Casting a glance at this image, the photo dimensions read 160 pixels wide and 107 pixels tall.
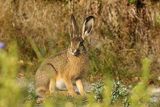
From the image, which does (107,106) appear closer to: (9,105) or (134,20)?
(9,105)

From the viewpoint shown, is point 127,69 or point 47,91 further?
point 127,69

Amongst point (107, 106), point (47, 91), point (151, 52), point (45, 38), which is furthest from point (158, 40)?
point (107, 106)

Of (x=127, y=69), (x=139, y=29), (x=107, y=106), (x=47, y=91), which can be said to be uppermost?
(x=139, y=29)

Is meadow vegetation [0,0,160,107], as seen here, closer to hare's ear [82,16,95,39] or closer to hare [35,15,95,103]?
hare [35,15,95,103]

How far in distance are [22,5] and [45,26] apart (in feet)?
1.99

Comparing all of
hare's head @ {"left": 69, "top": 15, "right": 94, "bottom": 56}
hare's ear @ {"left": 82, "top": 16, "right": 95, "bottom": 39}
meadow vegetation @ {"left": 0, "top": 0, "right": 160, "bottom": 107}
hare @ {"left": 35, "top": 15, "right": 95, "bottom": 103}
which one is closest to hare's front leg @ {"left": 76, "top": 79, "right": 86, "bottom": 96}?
hare @ {"left": 35, "top": 15, "right": 95, "bottom": 103}

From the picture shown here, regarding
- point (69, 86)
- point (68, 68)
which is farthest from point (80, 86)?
point (68, 68)

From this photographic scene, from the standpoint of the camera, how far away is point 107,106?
3100 millimetres

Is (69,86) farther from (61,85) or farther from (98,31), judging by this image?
(98,31)

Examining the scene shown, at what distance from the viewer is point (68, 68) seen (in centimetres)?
1023

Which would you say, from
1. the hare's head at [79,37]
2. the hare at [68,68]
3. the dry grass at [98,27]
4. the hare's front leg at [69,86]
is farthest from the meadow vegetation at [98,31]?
the hare's front leg at [69,86]

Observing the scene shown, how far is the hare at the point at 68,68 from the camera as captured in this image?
9758 mm

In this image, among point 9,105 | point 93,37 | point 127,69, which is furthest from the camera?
point 93,37

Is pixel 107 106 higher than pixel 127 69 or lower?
lower
